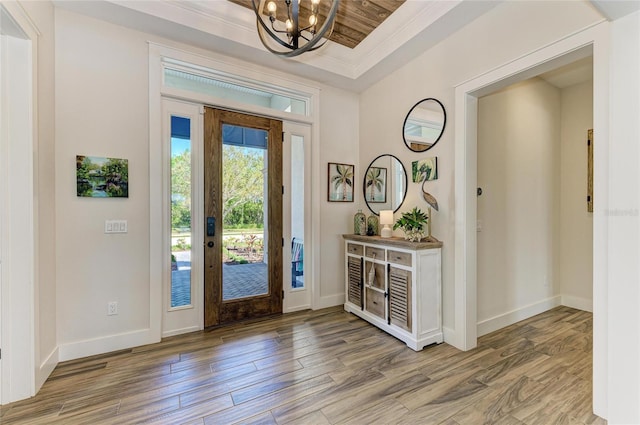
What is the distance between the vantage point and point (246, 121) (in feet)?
10.4

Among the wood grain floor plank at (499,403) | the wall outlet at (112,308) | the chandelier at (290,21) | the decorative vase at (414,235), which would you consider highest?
the chandelier at (290,21)

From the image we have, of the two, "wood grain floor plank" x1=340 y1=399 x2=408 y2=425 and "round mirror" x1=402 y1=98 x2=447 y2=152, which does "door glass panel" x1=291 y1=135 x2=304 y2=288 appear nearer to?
"round mirror" x1=402 y1=98 x2=447 y2=152

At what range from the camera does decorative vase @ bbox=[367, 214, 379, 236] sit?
3.46 metres

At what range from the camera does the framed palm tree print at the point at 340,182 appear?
3.71 metres

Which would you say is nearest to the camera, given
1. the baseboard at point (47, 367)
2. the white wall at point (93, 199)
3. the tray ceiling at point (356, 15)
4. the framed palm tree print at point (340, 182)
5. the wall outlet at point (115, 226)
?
the baseboard at point (47, 367)

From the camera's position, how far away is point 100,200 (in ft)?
8.05

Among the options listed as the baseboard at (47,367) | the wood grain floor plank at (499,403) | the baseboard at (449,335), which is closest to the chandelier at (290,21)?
the wood grain floor plank at (499,403)

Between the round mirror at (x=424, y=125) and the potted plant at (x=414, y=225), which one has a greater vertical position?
the round mirror at (x=424, y=125)

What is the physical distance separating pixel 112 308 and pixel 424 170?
3343 millimetres

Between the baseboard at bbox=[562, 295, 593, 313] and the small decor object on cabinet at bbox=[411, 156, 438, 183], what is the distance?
2.69 m

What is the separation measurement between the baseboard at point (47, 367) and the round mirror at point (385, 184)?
11.3 ft

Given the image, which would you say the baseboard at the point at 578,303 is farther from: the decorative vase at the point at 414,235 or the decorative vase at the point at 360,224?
the decorative vase at the point at 360,224

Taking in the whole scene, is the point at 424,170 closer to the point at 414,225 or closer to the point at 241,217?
the point at 414,225

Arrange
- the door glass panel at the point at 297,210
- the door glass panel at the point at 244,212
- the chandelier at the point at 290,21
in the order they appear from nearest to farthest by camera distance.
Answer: the chandelier at the point at 290,21 < the door glass panel at the point at 244,212 < the door glass panel at the point at 297,210
